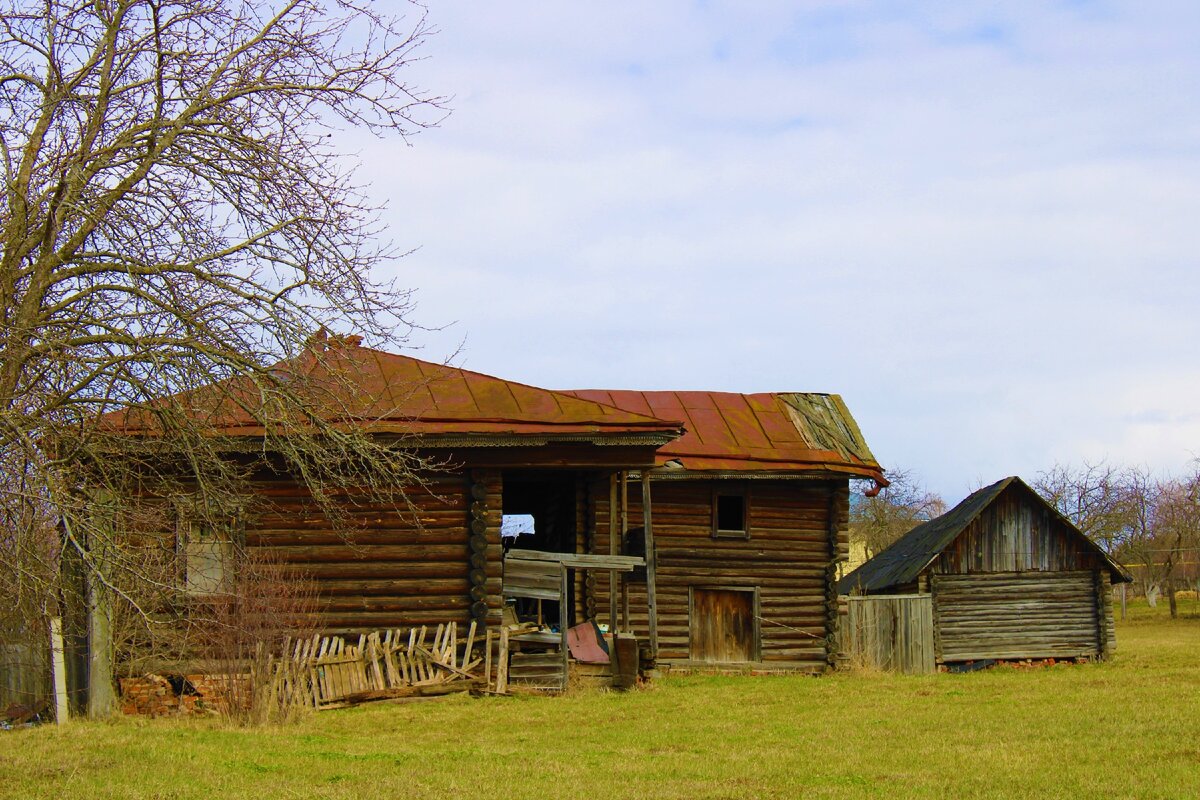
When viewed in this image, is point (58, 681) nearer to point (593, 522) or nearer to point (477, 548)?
point (477, 548)

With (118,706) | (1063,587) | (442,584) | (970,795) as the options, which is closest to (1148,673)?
(1063,587)

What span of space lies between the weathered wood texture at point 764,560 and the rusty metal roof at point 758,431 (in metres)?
0.65

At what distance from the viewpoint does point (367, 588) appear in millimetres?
19484

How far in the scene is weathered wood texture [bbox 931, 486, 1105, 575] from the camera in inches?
1134

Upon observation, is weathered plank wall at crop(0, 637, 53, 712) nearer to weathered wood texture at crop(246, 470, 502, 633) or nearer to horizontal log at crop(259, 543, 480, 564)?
weathered wood texture at crop(246, 470, 502, 633)

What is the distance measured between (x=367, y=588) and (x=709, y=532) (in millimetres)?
8124

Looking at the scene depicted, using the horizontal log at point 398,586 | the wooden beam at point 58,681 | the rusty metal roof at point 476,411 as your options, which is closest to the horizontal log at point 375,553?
the horizontal log at point 398,586

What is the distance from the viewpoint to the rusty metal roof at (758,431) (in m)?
24.8

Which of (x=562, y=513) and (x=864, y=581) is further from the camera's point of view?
(x=864, y=581)

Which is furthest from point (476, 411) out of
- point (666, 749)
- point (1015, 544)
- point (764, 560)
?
point (1015, 544)

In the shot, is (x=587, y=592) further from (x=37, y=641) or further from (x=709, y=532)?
→ (x=37, y=641)

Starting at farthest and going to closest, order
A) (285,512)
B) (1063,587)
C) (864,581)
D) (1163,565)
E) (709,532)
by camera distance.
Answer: (1163,565) → (864,581) → (1063,587) → (709,532) → (285,512)

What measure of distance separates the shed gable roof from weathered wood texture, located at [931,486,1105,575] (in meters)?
0.19

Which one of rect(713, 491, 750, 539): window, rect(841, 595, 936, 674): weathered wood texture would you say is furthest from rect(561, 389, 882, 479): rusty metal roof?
rect(841, 595, 936, 674): weathered wood texture
